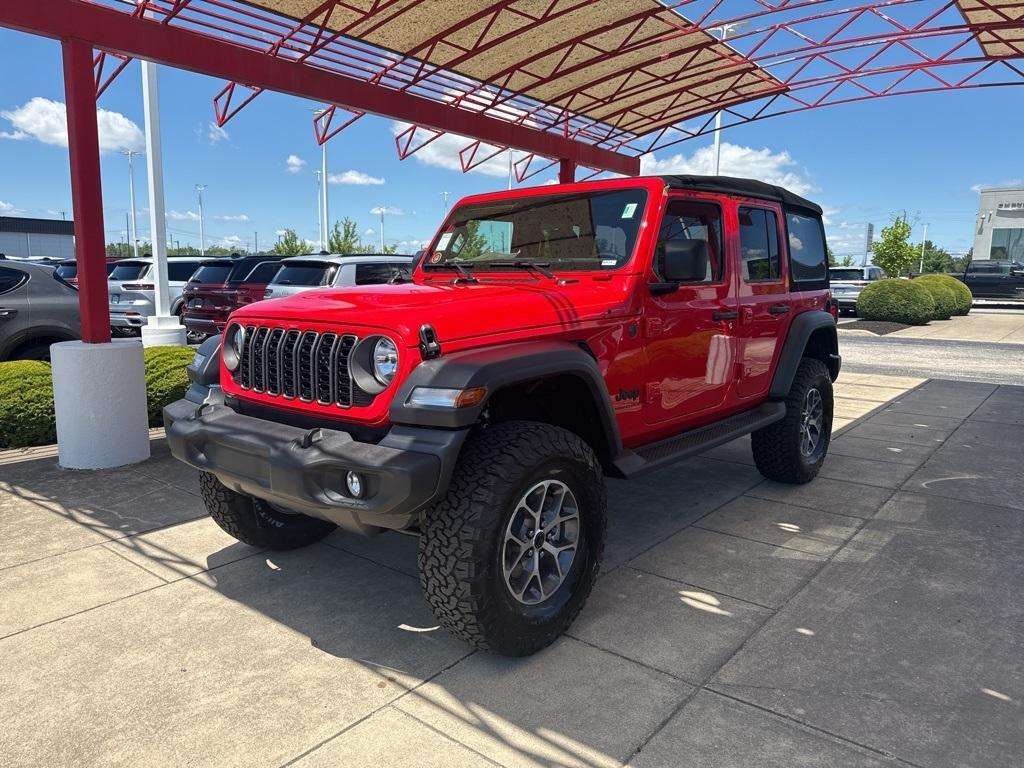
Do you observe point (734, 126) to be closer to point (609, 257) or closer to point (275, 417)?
point (609, 257)

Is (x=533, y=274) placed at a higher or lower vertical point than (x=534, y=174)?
lower

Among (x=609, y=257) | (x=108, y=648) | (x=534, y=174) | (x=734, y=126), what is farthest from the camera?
(x=534, y=174)

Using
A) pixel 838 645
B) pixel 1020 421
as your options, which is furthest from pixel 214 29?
pixel 1020 421

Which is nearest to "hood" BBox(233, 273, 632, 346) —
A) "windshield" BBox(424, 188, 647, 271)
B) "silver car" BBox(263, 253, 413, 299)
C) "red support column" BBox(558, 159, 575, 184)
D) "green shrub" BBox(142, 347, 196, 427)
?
"windshield" BBox(424, 188, 647, 271)

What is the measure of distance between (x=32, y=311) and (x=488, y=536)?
6.77 m

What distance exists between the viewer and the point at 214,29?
283 inches

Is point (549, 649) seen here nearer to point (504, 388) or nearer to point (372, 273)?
point (504, 388)

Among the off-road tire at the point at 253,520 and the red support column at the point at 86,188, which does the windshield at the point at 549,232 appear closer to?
the off-road tire at the point at 253,520

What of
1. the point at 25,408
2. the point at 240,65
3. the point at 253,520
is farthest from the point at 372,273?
the point at 253,520

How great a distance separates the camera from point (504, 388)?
10.3 feet

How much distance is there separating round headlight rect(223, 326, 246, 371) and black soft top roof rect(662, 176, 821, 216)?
2287mm

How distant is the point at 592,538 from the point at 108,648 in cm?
207

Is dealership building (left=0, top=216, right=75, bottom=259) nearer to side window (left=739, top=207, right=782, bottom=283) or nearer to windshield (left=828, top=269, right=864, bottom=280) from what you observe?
windshield (left=828, top=269, right=864, bottom=280)

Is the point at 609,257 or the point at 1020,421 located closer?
the point at 609,257
